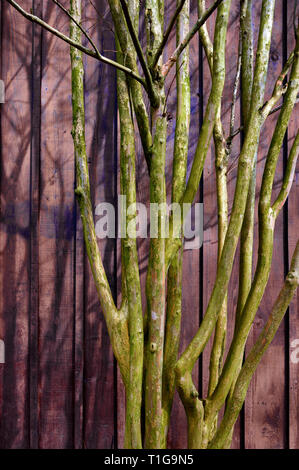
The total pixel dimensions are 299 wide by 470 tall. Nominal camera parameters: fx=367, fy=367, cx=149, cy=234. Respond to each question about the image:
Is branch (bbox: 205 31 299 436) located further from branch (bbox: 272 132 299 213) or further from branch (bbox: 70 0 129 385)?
branch (bbox: 70 0 129 385)

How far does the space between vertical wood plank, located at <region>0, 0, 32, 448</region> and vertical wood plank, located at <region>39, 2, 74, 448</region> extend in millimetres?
84

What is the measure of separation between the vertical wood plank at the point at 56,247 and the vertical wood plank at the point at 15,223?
0.08m

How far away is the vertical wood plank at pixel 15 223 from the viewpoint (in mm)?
1812

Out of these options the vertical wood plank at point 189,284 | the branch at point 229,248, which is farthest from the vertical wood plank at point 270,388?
the branch at point 229,248

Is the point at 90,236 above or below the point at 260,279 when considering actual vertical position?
above

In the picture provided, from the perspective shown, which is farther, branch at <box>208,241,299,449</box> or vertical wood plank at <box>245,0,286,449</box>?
vertical wood plank at <box>245,0,286,449</box>

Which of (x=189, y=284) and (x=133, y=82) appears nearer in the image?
(x=133, y=82)

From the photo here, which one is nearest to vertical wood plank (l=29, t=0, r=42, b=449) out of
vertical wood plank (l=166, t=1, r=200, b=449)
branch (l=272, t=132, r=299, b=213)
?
vertical wood plank (l=166, t=1, r=200, b=449)

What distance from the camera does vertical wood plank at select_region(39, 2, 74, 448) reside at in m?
1.79

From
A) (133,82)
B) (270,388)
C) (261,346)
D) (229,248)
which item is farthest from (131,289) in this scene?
(270,388)

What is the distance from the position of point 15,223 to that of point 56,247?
0.24 m

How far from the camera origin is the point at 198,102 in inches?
72.0

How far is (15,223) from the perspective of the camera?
6.00ft

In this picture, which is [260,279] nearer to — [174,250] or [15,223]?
[174,250]
